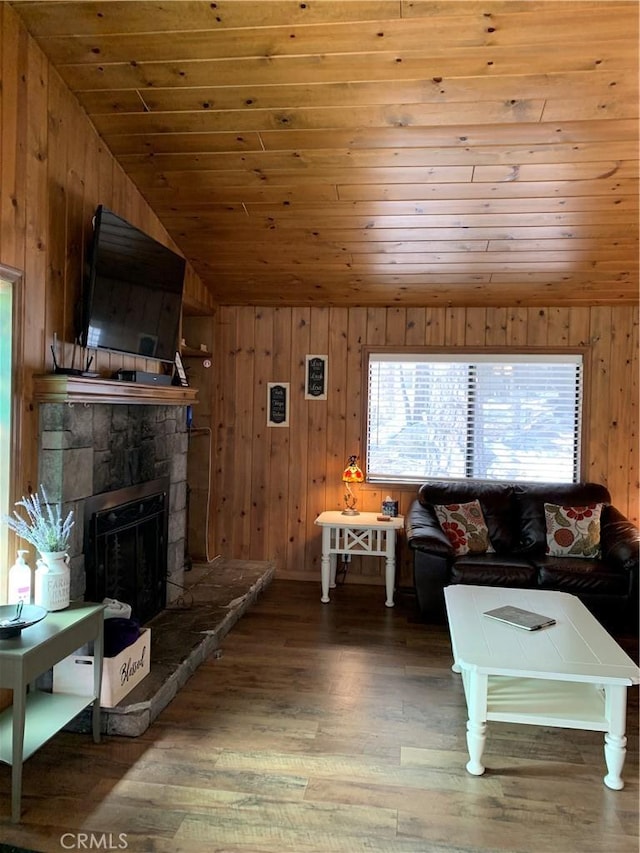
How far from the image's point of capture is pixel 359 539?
4449 mm

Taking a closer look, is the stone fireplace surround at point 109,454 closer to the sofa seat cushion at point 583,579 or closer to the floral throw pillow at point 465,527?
the floral throw pillow at point 465,527

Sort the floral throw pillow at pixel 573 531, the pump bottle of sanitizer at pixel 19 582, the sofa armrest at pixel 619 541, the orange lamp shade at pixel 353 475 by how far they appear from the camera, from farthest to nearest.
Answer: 1. the orange lamp shade at pixel 353 475
2. the floral throw pillow at pixel 573 531
3. the sofa armrest at pixel 619 541
4. the pump bottle of sanitizer at pixel 19 582

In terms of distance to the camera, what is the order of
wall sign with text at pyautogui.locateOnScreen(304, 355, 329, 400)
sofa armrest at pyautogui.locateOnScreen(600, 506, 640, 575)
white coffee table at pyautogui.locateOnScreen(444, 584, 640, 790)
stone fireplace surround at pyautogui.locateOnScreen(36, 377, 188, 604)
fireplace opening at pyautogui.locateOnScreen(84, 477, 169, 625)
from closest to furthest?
white coffee table at pyautogui.locateOnScreen(444, 584, 640, 790) → stone fireplace surround at pyautogui.locateOnScreen(36, 377, 188, 604) → fireplace opening at pyautogui.locateOnScreen(84, 477, 169, 625) → sofa armrest at pyautogui.locateOnScreen(600, 506, 640, 575) → wall sign with text at pyautogui.locateOnScreen(304, 355, 329, 400)

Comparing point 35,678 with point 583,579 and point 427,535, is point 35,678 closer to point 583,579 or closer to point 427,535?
point 427,535

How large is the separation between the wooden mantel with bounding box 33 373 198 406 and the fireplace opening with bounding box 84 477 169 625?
523 millimetres

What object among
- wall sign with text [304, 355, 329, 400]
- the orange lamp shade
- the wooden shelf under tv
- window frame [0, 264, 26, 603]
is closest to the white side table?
the orange lamp shade

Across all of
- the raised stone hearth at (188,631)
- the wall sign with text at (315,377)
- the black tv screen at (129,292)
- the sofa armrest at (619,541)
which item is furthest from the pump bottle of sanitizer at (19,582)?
the sofa armrest at (619,541)

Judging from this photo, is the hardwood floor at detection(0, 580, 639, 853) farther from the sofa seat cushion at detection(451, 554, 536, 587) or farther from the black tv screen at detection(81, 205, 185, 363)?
the black tv screen at detection(81, 205, 185, 363)

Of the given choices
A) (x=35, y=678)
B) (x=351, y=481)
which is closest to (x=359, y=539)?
(x=351, y=481)

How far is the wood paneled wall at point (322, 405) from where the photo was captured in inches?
182

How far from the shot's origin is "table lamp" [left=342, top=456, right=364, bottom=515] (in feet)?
15.1

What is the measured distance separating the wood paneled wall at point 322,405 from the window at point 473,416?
0.14 m

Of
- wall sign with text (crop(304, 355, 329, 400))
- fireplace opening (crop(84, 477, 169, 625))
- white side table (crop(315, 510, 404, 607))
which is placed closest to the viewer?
fireplace opening (crop(84, 477, 169, 625))

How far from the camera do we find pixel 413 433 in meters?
4.87
